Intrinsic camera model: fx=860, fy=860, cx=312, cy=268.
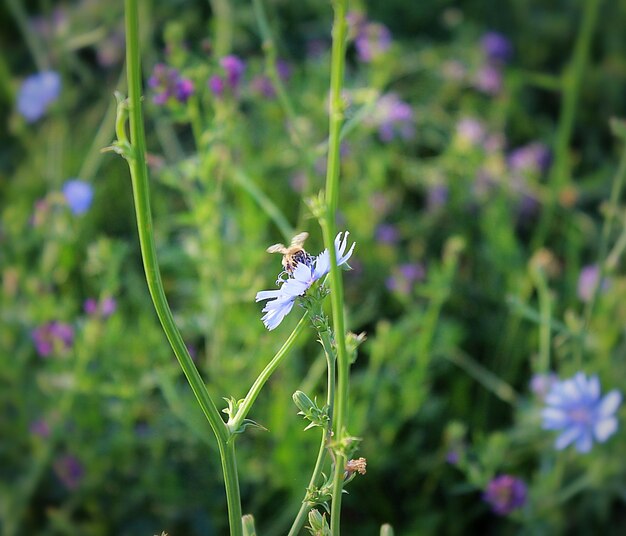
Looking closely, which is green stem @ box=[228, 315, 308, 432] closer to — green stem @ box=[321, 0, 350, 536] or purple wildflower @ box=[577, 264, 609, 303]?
green stem @ box=[321, 0, 350, 536]

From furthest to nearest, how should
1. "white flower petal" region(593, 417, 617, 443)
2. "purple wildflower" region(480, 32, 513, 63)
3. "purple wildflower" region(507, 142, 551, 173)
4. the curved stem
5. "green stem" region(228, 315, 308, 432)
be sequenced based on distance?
"purple wildflower" region(480, 32, 513, 63), "purple wildflower" region(507, 142, 551, 173), "white flower petal" region(593, 417, 617, 443), "green stem" region(228, 315, 308, 432), the curved stem

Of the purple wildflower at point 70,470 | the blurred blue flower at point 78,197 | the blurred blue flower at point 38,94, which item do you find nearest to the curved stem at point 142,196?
the purple wildflower at point 70,470

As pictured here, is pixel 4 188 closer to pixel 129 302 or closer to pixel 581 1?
pixel 129 302

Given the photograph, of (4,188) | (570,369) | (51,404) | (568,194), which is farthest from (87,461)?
(568,194)

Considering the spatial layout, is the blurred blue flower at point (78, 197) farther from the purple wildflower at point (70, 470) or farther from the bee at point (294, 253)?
the bee at point (294, 253)

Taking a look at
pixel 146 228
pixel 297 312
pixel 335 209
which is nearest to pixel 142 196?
pixel 146 228

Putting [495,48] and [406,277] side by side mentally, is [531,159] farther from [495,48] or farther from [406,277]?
[406,277]

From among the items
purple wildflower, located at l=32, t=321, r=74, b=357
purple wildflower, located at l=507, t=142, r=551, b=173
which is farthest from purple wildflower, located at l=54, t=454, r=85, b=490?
purple wildflower, located at l=507, t=142, r=551, b=173
